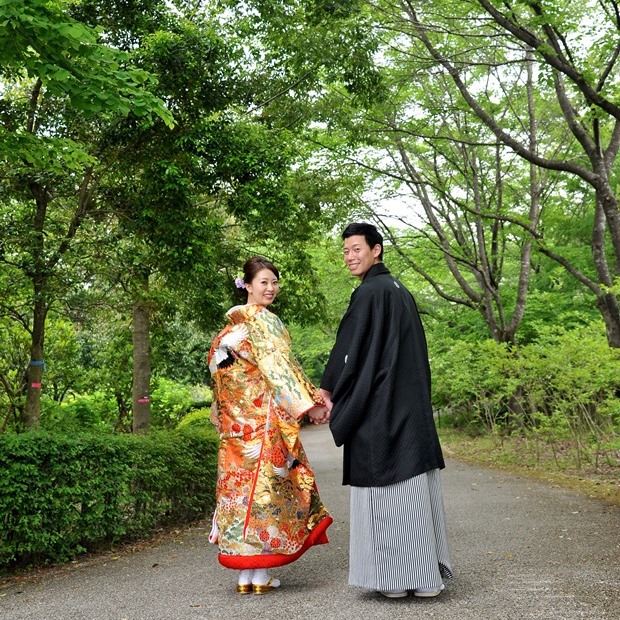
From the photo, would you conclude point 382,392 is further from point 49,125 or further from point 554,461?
point 554,461

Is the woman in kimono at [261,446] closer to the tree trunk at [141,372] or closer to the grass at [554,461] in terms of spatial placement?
the grass at [554,461]

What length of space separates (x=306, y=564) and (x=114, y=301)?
17.9 feet

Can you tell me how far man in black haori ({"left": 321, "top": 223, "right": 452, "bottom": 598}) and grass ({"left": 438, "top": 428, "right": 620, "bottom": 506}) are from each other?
13.9 ft

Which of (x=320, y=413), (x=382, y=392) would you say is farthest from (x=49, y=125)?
(x=382, y=392)

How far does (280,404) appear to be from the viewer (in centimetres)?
448

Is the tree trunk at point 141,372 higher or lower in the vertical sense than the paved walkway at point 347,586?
higher

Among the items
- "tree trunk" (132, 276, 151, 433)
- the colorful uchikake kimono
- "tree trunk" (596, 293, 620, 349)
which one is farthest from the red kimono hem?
"tree trunk" (596, 293, 620, 349)

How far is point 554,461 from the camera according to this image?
11.7 metres

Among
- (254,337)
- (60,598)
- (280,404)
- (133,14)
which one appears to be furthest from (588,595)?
(133,14)

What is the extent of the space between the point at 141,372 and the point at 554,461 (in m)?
6.59

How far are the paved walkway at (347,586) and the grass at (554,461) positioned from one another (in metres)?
1.86

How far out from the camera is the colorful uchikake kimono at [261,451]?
449cm

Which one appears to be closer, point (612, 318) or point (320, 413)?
point (320, 413)

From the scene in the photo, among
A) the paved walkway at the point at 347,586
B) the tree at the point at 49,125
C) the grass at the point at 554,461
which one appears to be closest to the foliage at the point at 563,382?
the grass at the point at 554,461
